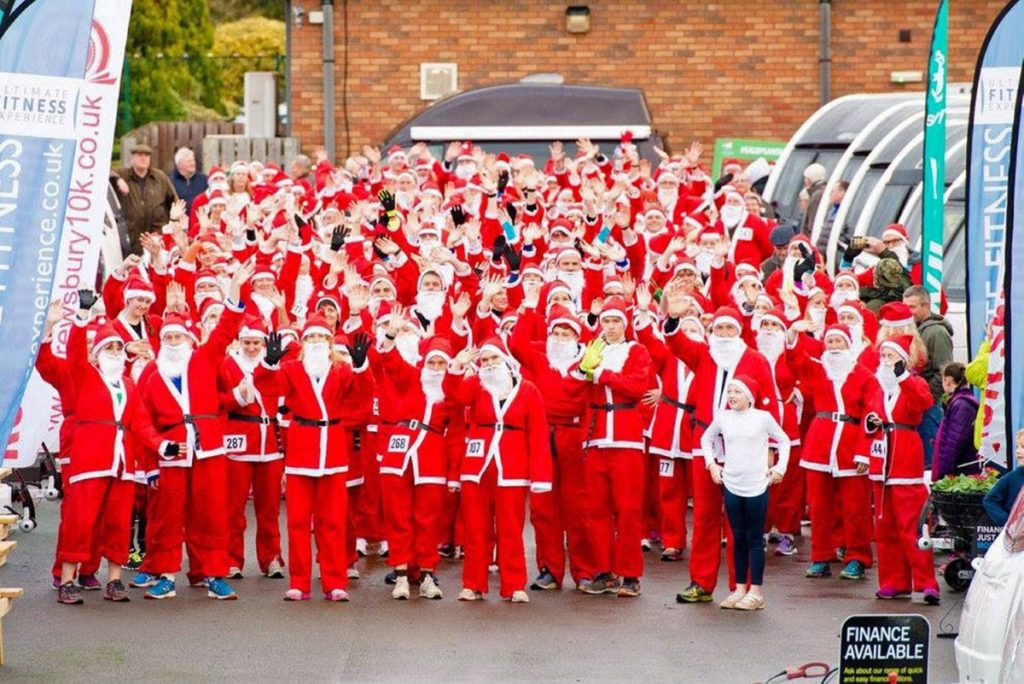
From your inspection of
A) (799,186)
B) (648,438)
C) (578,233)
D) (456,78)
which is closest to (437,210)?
(578,233)

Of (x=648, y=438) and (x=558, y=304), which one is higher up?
(x=558, y=304)

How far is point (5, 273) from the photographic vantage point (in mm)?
12453

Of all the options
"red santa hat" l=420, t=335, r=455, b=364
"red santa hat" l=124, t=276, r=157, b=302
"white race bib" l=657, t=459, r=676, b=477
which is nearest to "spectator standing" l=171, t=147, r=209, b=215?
"red santa hat" l=124, t=276, r=157, b=302

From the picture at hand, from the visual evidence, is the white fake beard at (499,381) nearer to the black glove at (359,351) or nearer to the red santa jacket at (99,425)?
the black glove at (359,351)

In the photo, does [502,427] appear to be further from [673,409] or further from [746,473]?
[673,409]

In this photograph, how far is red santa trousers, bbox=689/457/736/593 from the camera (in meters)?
13.2

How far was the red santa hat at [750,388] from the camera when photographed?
13.0 metres

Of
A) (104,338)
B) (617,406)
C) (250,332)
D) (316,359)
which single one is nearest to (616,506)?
(617,406)

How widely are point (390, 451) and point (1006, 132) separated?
15.0 feet

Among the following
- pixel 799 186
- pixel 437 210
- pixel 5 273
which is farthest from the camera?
pixel 799 186

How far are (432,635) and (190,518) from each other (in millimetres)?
2100

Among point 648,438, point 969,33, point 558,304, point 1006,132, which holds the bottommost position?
point 648,438

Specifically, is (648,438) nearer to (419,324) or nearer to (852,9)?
(419,324)

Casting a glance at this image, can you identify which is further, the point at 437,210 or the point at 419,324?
the point at 437,210
